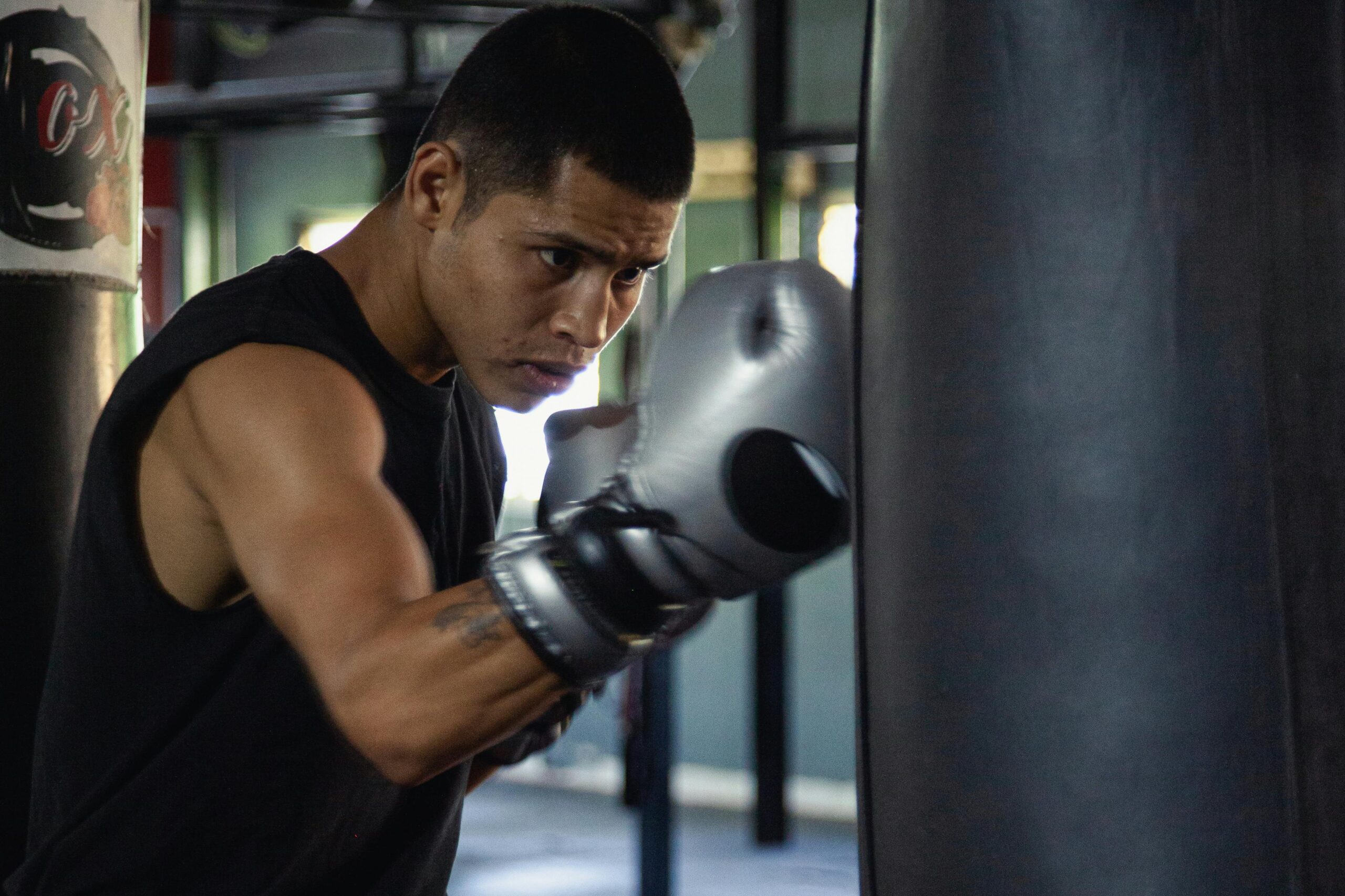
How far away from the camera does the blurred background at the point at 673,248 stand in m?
3.44

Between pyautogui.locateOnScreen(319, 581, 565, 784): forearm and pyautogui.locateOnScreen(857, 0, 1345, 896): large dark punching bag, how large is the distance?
297 millimetres

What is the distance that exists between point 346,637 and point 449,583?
0.42 metres

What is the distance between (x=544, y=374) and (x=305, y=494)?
337mm

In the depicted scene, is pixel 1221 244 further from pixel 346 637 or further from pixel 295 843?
pixel 295 843

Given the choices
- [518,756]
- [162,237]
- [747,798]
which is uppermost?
[162,237]

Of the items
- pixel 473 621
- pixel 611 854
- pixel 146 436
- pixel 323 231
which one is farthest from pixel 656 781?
pixel 323 231

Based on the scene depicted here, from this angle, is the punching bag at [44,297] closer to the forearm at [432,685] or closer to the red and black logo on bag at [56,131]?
the red and black logo on bag at [56,131]

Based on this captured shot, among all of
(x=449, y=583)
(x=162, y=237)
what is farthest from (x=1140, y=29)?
(x=162, y=237)

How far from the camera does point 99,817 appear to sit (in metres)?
1.11

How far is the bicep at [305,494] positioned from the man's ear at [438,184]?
25cm

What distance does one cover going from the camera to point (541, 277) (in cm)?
115

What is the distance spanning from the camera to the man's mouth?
120cm

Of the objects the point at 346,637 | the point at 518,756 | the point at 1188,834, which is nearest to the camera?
the point at 1188,834

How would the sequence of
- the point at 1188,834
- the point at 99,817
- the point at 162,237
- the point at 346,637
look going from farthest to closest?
the point at 162,237 < the point at 99,817 < the point at 346,637 < the point at 1188,834
